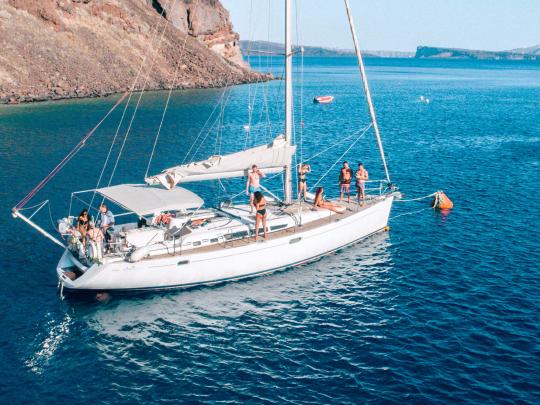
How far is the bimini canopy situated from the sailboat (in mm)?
48

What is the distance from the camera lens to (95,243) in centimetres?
2475

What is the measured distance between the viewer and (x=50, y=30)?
104 m

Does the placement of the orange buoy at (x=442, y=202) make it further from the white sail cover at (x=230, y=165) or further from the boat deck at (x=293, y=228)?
the white sail cover at (x=230, y=165)

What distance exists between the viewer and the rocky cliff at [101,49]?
93.8 metres

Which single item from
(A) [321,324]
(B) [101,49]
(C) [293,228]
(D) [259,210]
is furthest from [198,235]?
(B) [101,49]

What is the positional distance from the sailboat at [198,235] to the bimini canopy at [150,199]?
0.05 m

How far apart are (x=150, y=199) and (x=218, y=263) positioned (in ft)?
15.4

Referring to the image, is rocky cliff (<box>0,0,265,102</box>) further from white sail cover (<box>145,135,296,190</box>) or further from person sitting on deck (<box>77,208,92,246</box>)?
person sitting on deck (<box>77,208,92,246</box>)

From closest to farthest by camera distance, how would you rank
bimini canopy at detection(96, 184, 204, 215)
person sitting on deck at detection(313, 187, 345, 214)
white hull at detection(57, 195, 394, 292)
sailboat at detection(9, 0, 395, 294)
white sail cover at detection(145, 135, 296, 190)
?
white hull at detection(57, 195, 394, 292), sailboat at detection(9, 0, 395, 294), bimini canopy at detection(96, 184, 204, 215), white sail cover at detection(145, 135, 296, 190), person sitting on deck at detection(313, 187, 345, 214)

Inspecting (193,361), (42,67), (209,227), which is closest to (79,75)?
(42,67)

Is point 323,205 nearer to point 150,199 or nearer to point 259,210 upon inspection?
point 259,210

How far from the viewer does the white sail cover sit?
27.6 meters

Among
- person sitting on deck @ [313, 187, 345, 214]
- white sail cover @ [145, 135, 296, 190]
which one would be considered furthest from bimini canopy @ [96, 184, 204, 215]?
person sitting on deck @ [313, 187, 345, 214]

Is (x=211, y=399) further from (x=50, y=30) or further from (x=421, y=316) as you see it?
(x=50, y=30)
